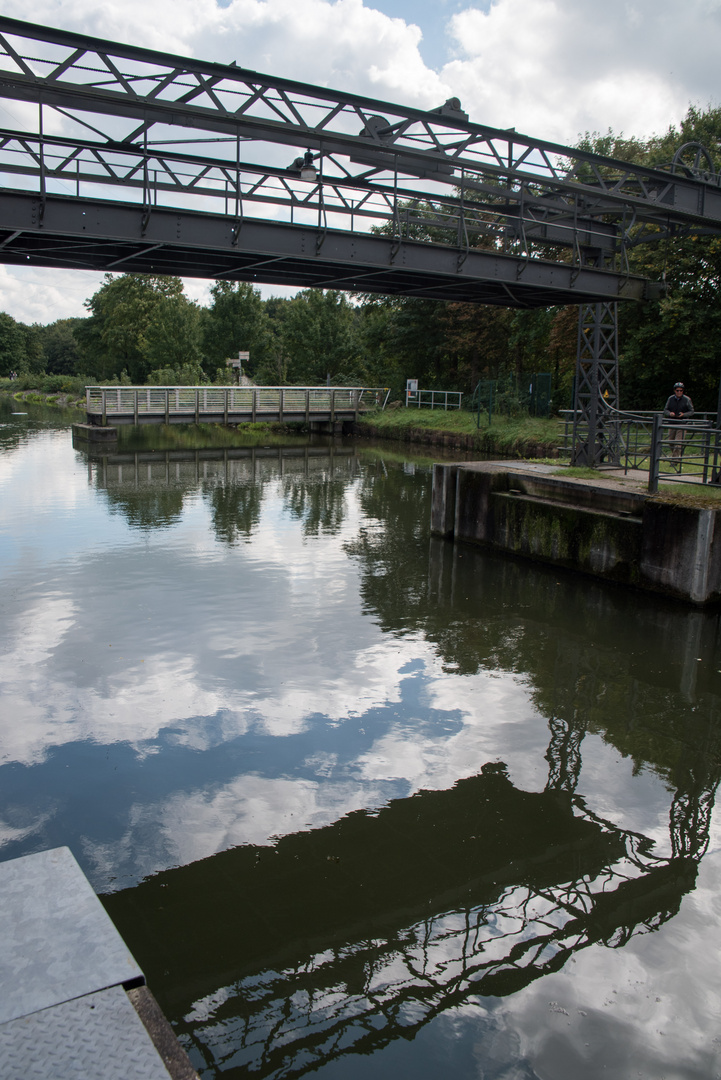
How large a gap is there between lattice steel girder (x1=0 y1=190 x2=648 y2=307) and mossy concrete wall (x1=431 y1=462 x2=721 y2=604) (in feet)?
12.3

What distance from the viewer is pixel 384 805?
650cm

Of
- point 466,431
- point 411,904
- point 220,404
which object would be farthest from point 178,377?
point 411,904

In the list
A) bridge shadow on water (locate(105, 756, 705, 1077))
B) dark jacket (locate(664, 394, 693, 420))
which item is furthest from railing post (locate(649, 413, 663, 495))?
bridge shadow on water (locate(105, 756, 705, 1077))

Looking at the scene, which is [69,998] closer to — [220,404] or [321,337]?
[220,404]

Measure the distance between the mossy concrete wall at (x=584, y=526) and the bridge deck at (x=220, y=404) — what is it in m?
24.2

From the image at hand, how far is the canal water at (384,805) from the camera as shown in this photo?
4426mm

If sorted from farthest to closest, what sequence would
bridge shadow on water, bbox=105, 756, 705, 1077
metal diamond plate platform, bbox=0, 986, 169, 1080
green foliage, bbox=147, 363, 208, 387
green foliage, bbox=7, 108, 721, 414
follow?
green foliage, bbox=147, 363, 208, 387 → green foliage, bbox=7, 108, 721, 414 → bridge shadow on water, bbox=105, 756, 705, 1077 → metal diamond plate platform, bbox=0, 986, 169, 1080

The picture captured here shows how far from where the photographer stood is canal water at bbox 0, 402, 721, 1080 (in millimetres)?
4426

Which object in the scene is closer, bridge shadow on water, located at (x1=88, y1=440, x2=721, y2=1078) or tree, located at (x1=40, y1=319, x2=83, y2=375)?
bridge shadow on water, located at (x1=88, y1=440, x2=721, y2=1078)

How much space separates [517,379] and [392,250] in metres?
22.2

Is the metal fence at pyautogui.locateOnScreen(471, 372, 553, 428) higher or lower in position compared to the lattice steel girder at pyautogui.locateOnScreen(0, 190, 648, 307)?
lower

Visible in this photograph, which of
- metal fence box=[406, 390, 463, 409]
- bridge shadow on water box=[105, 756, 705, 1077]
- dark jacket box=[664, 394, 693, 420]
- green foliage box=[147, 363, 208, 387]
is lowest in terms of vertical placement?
bridge shadow on water box=[105, 756, 705, 1077]

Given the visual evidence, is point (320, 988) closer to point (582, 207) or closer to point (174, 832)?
point (174, 832)

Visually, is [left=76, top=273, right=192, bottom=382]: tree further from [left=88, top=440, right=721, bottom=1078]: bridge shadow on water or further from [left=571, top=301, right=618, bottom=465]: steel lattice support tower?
[left=88, top=440, right=721, bottom=1078]: bridge shadow on water
